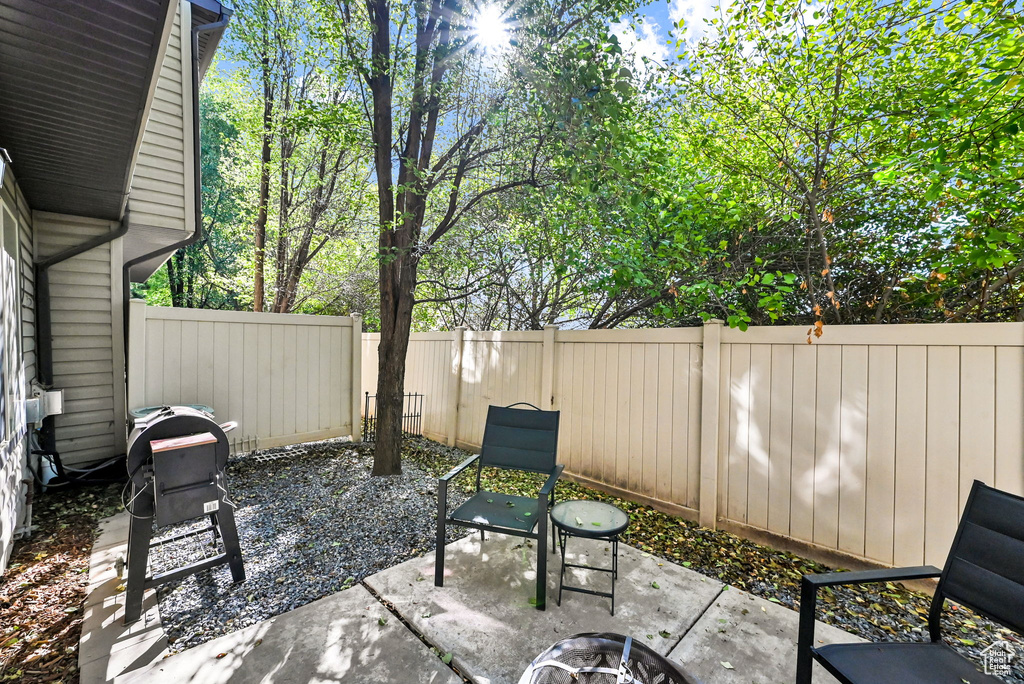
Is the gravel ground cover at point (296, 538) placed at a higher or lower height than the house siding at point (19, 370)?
lower

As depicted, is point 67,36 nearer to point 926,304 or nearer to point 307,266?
point 926,304

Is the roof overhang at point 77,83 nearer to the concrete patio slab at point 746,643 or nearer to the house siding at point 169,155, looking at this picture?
the house siding at point 169,155

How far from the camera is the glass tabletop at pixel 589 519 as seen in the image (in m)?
2.28

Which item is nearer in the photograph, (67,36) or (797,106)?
(67,36)

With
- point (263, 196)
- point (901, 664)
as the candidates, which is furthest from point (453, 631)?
point (263, 196)

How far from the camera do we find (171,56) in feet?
14.1

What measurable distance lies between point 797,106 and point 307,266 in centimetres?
938

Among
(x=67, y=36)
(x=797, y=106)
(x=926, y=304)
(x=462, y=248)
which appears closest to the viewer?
(x=67, y=36)

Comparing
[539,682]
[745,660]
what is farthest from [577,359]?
[539,682]

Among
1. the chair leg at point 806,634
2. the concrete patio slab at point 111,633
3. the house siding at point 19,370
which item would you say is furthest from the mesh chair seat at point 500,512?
the house siding at point 19,370

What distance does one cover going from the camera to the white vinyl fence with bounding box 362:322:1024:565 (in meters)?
2.37

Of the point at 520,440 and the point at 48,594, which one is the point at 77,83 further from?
the point at 520,440

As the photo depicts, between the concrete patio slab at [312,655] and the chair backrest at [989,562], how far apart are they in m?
2.06

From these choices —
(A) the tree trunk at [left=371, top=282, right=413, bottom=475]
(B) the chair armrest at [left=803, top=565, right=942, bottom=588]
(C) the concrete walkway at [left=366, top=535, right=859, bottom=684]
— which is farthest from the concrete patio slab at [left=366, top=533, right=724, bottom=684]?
(A) the tree trunk at [left=371, top=282, right=413, bottom=475]
